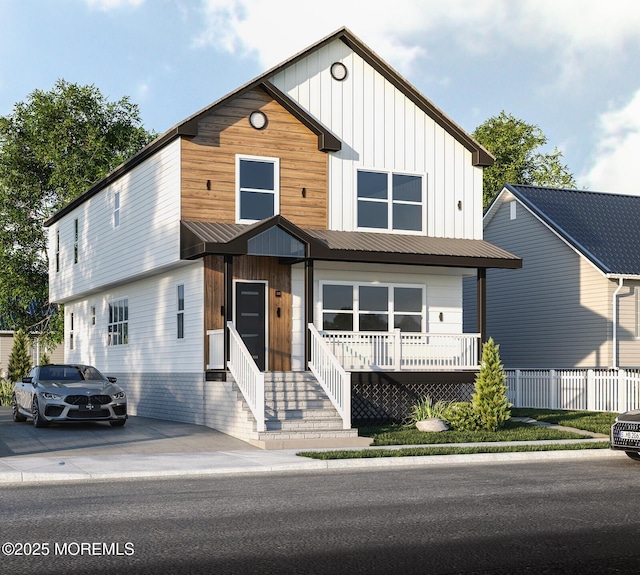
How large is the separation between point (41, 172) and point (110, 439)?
31.5 meters

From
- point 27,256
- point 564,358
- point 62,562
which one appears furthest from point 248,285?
point 27,256

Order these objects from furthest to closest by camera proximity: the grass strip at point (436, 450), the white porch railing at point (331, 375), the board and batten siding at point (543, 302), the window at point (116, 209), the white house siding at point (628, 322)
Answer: the board and batten siding at point (543, 302) < the white house siding at point (628, 322) < the window at point (116, 209) < the white porch railing at point (331, 375) < the grass strip at point (436, 450)

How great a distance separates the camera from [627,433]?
1652 centimetres

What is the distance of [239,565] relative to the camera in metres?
7.91

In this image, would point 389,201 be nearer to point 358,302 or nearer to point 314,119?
point 358,302

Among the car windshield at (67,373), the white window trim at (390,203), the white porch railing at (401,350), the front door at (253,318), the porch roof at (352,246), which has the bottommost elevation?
the car windshield at (67,373)

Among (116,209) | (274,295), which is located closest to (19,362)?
(116,209)

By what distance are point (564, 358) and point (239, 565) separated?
25.3 m

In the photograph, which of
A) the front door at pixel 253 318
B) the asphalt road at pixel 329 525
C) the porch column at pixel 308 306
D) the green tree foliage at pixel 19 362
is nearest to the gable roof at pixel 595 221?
the porch column at pixel 308 306

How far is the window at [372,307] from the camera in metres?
25.0

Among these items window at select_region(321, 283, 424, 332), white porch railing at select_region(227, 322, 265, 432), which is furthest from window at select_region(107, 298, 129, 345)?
white porch railing at select_region(227, 322, 265, 432)

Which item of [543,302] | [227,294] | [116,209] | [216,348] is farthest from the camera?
[543,302]

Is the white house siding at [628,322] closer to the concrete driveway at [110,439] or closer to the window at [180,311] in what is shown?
the window at [180,311]

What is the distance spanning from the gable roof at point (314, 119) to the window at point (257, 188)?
4.80 feet
